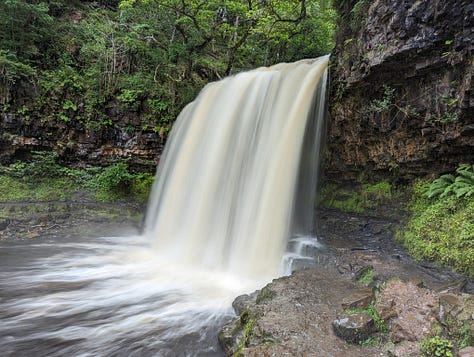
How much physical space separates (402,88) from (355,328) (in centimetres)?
408

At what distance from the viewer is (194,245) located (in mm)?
7008

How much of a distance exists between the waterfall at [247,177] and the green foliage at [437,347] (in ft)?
9.19

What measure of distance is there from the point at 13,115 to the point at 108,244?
5141 millimetres

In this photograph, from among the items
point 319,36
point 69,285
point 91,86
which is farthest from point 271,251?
point 319,36

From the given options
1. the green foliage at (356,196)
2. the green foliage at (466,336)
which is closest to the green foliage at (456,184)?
the green foliage at (356,196)

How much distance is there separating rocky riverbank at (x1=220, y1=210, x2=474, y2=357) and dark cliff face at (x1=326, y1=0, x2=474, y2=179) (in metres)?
1.84

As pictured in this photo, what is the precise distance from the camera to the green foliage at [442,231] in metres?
4.07

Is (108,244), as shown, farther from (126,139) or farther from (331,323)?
(331,323)

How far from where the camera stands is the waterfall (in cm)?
613

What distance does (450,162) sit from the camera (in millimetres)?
5062

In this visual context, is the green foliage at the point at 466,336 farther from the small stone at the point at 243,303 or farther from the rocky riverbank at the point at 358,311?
the small stone at the point at 243,303

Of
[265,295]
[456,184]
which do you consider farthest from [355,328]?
[456,184]

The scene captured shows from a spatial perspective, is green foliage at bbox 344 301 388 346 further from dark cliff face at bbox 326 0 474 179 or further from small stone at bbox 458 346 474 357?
dark cliff face at bbox 326 0 474 179

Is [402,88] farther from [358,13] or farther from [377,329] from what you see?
[377,329]
